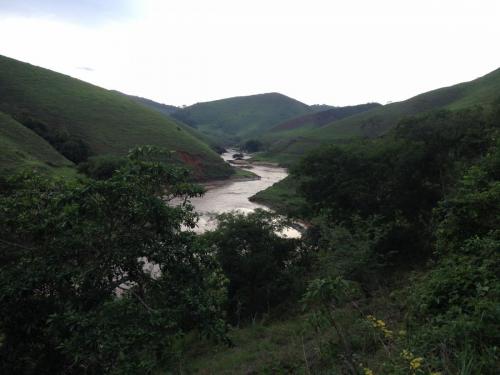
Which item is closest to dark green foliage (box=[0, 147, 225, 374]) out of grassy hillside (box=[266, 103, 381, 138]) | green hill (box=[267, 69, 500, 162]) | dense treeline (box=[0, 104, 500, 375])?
dense treeline (box=[0, 104, 500, 375])

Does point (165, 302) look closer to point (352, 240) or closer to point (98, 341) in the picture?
point (98, 341)

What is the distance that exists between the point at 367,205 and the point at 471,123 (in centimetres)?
782

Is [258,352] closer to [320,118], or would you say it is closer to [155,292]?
[155,292]

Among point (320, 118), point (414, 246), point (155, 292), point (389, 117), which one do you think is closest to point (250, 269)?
point (414, 246)

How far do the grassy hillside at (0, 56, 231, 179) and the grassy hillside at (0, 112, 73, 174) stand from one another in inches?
259

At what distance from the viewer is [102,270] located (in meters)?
6.64

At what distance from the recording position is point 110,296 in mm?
6734

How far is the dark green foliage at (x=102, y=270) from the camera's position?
19.3 ft

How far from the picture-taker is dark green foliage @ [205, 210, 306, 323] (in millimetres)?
15492

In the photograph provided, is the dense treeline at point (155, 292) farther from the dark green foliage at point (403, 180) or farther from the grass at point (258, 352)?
the dark green foliage at point (403, 180)

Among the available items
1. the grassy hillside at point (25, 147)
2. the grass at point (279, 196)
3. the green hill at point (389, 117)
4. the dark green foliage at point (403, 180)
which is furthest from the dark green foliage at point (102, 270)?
the green hill at point (389, 117)

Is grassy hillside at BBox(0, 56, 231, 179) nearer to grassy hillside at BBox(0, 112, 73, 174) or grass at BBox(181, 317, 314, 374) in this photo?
grassy hillside at BBox(0, 112, 73, 174)

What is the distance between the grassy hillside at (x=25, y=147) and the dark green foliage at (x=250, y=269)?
2972 cm

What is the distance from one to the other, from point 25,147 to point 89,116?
2850 cm
